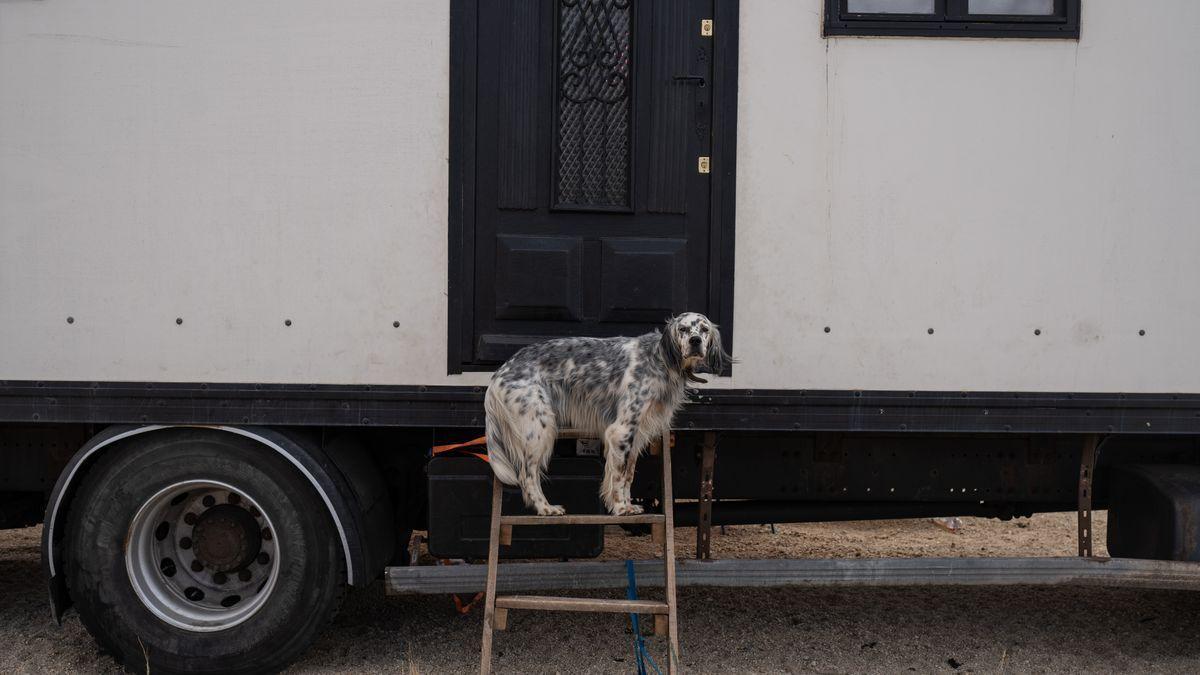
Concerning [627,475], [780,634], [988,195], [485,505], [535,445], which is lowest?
[780,634]

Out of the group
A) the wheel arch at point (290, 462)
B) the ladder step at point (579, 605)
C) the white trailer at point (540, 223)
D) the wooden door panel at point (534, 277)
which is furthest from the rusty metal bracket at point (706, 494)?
the wheel arch at point (290, 462)

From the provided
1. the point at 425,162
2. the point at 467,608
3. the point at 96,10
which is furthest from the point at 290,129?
the point at 467,608

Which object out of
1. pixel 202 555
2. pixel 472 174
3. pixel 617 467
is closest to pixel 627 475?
pixel 617 467

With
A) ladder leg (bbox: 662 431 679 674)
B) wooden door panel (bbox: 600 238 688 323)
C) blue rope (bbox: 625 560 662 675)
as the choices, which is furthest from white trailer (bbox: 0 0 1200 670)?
blue rope (bbox: 625 560 662 675)

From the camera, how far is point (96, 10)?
3793 mm

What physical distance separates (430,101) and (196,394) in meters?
1.53

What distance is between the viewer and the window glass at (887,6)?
3.84m

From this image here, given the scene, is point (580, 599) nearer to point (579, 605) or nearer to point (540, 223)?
point (579, 605)

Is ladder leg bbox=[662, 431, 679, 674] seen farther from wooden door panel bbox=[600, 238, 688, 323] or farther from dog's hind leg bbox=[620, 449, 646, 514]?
wooden door panel bbox=[600, 238, 688, 323]

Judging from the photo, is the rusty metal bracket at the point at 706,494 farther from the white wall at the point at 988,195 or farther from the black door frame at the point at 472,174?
the white wall at the point at 988,195

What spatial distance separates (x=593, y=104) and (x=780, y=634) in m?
2.67

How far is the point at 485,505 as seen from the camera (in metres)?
3.95

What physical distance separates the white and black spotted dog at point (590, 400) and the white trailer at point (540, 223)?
0.66 ft

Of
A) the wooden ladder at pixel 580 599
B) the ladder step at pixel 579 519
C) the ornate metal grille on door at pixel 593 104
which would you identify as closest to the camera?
the wooden ladder at pixel 580 599
